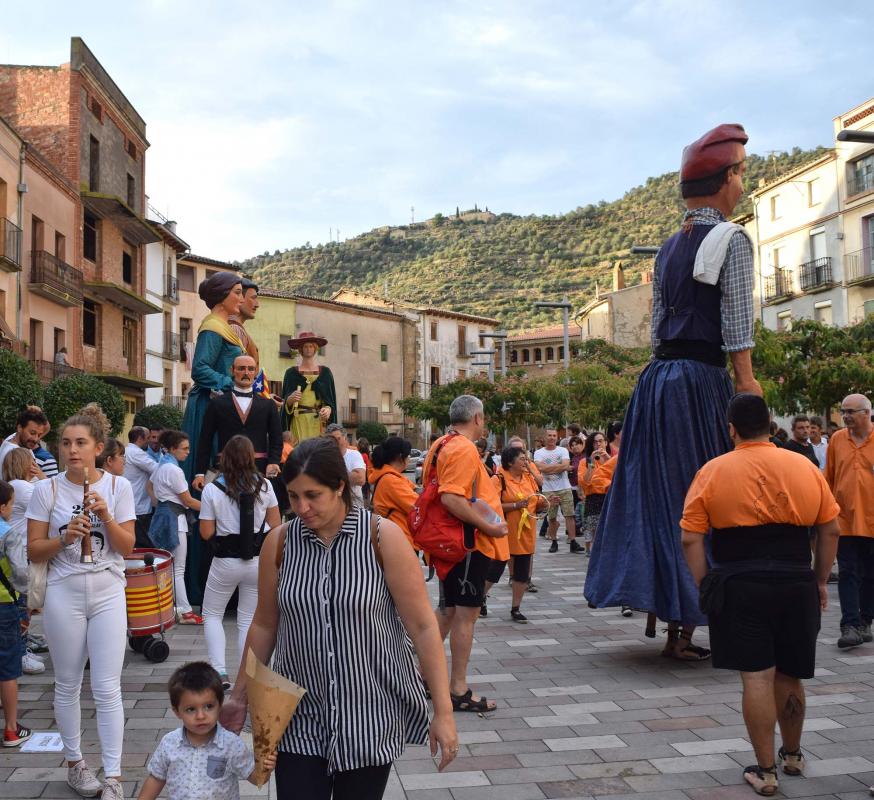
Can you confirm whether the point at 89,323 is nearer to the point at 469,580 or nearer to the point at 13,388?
the point at 13,388

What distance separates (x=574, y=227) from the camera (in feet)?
376

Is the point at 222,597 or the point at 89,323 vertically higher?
the point at 89,323

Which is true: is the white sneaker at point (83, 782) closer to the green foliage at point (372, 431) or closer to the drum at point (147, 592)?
the drum at point (147, 592)

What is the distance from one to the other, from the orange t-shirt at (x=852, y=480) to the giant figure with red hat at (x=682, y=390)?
76.8 inches

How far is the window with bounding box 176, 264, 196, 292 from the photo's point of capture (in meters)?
51.7

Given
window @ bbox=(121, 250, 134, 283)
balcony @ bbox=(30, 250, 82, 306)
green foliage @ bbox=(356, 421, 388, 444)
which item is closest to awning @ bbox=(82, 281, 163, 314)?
window @ bbox=(121, 250, 134, 283)

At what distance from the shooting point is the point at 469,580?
20.4 ft

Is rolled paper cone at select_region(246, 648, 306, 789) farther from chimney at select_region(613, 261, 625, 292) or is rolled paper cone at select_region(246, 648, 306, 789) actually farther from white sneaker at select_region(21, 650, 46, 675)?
chimney at select_region(613, 261, 625, 292)

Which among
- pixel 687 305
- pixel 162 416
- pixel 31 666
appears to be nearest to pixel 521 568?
pixel 687 305

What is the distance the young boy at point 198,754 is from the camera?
3.36 metres

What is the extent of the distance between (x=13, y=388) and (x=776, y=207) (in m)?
34.0

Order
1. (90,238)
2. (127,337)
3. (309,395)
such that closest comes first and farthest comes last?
(309,395) < (90,238) < (127,337)

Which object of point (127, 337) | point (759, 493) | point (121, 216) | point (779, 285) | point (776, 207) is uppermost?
point (776, 207)

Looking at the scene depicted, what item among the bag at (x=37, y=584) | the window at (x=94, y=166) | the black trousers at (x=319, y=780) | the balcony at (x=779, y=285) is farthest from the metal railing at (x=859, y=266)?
the black trousers at (x=319, y=780)
